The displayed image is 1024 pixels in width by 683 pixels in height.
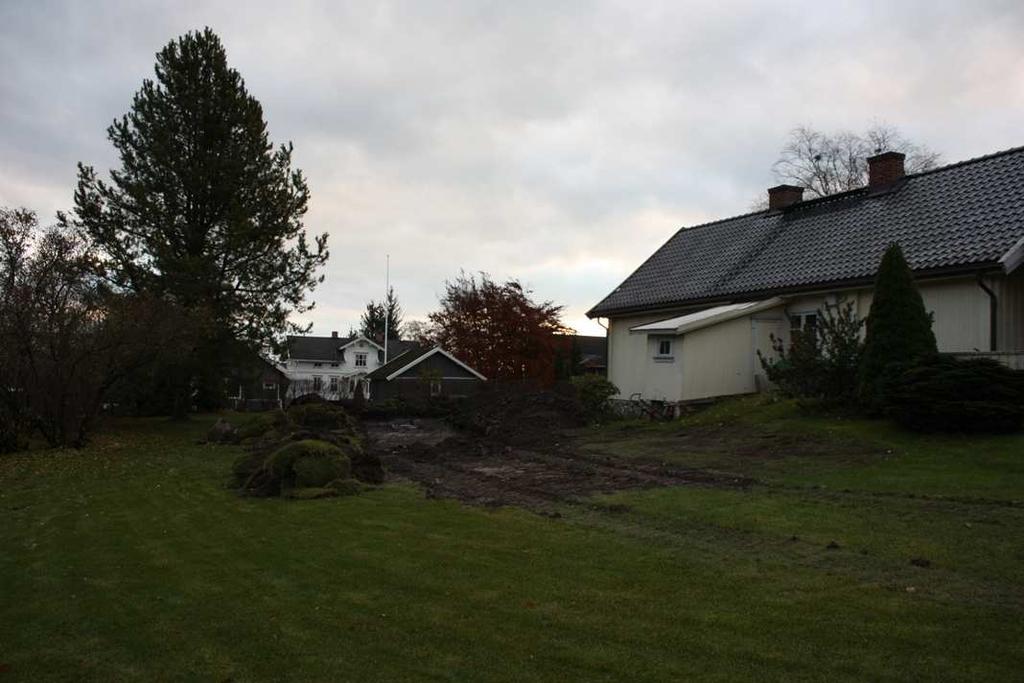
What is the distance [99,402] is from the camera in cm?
2325

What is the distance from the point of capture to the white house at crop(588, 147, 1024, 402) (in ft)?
53.2

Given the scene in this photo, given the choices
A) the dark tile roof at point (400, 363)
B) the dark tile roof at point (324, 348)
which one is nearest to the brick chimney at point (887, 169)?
the dark tile roof at point (400, 363)

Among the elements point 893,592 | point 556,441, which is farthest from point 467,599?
point 556,441

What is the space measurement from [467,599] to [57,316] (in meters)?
19.1

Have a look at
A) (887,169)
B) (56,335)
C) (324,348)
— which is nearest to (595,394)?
(887,169)

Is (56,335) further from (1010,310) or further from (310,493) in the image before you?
(1010,310)

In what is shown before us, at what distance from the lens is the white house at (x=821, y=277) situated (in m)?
16.2

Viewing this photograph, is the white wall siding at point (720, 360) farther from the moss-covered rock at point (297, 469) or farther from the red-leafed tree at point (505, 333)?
the red-leafed tree at point (505, 333)

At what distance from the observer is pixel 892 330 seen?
1481 cm

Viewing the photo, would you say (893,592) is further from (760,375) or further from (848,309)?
(760,375)

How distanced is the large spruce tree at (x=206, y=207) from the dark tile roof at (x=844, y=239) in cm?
1397

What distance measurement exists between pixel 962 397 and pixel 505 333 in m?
32.0

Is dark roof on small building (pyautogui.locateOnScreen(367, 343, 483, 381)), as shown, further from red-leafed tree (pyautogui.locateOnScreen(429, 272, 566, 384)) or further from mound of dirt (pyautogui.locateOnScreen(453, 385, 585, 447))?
mound of dirt (pyautogui.locateOnScreen(453, 385, 585, 447))

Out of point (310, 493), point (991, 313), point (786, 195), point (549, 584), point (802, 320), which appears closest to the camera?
point (549, 584)
